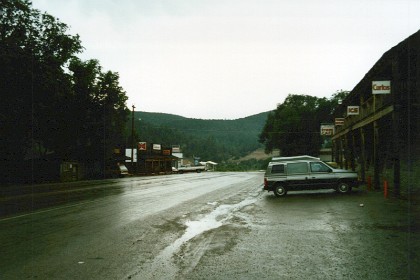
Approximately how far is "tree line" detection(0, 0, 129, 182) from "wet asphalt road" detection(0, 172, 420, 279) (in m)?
21.4

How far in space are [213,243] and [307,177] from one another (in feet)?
39.6

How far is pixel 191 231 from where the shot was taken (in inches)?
390

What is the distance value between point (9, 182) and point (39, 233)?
31.6 metres

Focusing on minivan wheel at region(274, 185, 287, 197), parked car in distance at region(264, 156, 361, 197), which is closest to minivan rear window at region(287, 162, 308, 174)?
parked car in distance at region(264, 156, 361, 197)

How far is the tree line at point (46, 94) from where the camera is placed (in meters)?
32.3

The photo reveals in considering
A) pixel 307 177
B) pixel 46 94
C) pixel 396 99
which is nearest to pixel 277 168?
pixel 307 177

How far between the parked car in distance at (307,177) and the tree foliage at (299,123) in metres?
48.9

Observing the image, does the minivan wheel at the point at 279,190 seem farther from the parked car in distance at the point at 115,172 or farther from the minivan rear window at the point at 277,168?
the parked car in distance at the point at 115,172

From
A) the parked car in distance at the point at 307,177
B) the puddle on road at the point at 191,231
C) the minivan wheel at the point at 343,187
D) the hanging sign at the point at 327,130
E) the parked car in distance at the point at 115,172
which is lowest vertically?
the parked car in distance at the point at 115,172

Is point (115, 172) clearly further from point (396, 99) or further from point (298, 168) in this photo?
point (396, 99)

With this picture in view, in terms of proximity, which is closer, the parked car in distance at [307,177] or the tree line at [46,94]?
the parked car in distance at [307,177]

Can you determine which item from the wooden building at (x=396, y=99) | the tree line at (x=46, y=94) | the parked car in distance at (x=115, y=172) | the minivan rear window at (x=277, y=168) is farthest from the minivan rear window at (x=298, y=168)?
the parked car in distance at (x=115, y=172)

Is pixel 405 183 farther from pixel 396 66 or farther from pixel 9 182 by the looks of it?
pixel 9 182

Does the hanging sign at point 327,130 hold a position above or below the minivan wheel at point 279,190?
above
